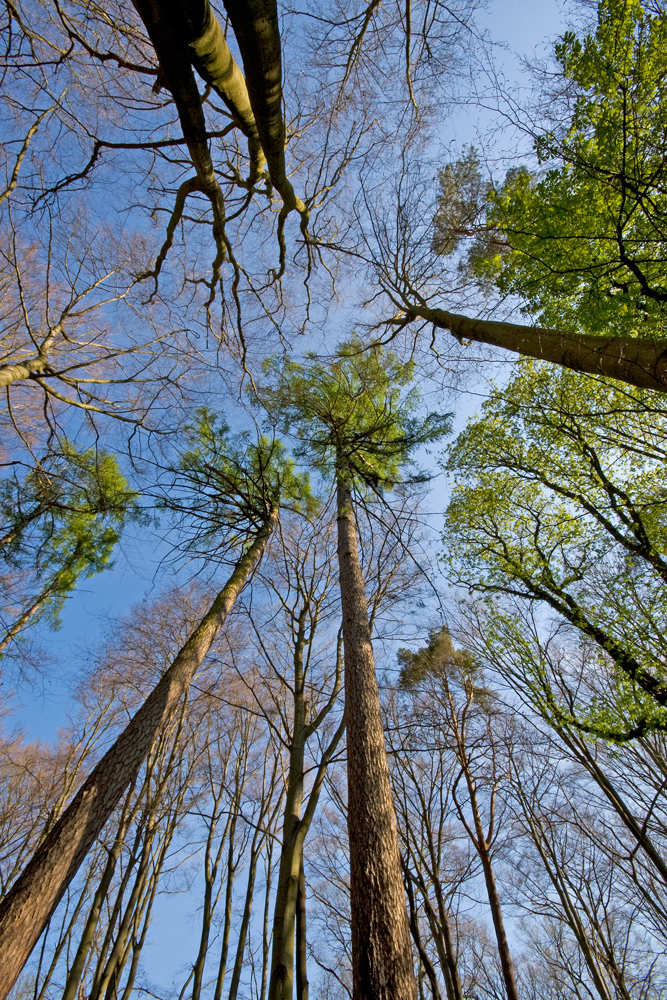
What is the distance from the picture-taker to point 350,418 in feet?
22.6

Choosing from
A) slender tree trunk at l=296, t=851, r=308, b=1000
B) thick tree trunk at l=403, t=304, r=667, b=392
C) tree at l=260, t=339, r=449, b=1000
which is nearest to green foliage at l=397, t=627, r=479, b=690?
tree at l=260, t=339, r=449, b=1000

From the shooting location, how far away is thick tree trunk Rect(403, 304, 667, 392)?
115 inches

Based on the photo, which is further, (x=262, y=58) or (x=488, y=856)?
(x=488, y=856)

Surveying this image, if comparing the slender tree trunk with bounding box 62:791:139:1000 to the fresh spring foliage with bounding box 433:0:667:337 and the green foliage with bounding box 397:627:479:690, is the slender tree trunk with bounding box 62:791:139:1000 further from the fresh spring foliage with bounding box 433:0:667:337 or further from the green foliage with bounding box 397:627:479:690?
the fresh spring foliage with bounding box 433:0:667:337

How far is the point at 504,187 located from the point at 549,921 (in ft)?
49.8

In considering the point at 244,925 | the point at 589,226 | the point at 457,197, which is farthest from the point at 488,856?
the point at 457,197

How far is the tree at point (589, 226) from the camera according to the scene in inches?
124

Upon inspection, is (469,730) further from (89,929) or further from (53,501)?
(53,501)

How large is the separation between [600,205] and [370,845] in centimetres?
731

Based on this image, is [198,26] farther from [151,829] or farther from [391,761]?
[391,761]

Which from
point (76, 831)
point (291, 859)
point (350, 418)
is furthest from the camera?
point (350, 418)

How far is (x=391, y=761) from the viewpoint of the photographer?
7.09 metres

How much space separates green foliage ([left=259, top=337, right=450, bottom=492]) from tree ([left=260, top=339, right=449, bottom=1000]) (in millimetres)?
17

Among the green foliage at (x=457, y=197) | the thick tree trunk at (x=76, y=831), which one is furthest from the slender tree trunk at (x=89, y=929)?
the green foliage at (x=457, y=197)
